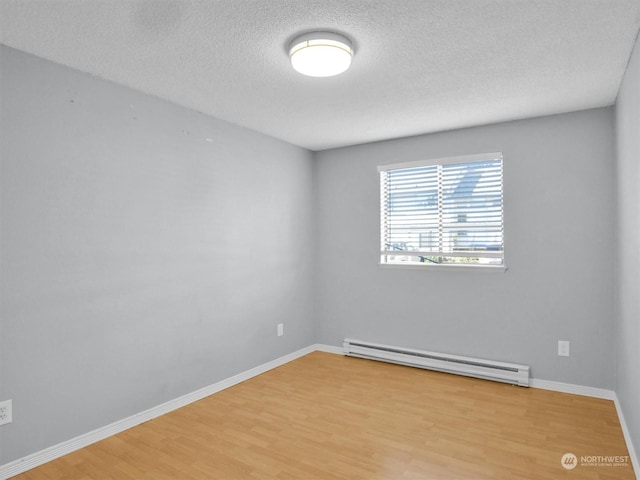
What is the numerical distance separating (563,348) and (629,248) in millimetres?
1339

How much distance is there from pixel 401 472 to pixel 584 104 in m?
3.12

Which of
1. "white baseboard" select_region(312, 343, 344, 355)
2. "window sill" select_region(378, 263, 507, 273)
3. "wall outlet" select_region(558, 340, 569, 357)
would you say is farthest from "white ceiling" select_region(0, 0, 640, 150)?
"white baseboard" select_region(312, 343, 344, 355)

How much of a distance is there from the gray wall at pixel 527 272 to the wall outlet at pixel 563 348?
0.12 feet

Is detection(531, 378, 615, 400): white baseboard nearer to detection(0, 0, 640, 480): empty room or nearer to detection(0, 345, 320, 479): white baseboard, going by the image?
detection(0, 0, 640, 480): empty room

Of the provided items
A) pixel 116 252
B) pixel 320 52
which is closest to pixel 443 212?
pixel 320 52

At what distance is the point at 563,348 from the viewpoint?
11.3ft

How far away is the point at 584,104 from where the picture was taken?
3.22m

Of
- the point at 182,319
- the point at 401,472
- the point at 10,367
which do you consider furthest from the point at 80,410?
the point at 401,472

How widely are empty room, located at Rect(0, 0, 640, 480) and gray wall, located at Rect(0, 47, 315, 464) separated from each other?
2 centimetres

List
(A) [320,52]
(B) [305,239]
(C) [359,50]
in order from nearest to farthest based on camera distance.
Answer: (A) [320,52], (C) [359,50], (B) [305,239]

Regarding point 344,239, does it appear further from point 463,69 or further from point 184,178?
point 463,69

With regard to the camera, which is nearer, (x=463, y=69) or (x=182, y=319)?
(x=463, y=69)
